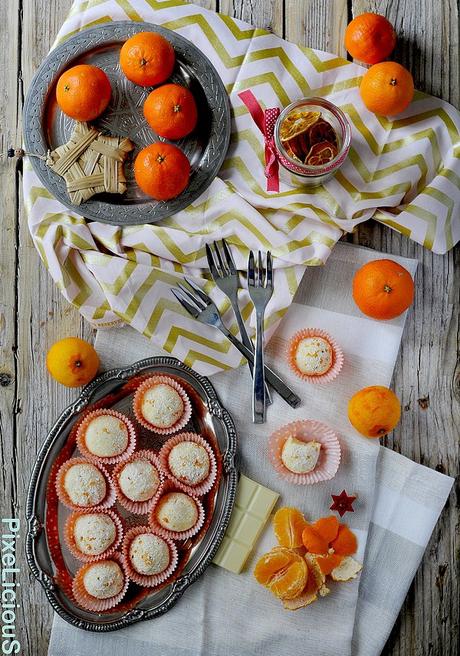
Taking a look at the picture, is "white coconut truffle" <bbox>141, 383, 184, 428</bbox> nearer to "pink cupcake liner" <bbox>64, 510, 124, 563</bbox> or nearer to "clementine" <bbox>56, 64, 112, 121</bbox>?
"pink cupcake liner" <bbox>64, 510, 124, 563</bbox>

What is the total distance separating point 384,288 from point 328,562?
26.5 inches

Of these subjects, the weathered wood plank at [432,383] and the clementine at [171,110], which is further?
the weathered wood plank at [432,383]

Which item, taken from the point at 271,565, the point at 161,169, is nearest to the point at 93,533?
the point at 271,565

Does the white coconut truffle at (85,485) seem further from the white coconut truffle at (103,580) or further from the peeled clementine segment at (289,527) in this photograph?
the peeled clementine segment at (289,527)

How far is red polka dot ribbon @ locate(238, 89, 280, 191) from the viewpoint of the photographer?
5.58 ft

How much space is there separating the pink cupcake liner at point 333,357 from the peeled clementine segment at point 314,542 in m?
0.36

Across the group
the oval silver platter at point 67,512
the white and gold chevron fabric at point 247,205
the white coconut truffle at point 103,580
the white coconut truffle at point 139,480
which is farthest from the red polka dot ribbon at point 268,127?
the white coconut truffle at point 103,580

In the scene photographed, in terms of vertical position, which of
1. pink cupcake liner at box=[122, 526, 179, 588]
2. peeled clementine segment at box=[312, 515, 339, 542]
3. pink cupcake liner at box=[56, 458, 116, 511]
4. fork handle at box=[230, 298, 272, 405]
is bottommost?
pink cupcake liner at box=[122, 526, 179, 588]

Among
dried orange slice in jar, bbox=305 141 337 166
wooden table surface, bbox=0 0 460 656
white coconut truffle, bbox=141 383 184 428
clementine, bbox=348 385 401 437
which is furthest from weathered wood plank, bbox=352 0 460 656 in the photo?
white coconut truffle, bbox=141 383 184 428

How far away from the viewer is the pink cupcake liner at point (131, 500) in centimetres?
168

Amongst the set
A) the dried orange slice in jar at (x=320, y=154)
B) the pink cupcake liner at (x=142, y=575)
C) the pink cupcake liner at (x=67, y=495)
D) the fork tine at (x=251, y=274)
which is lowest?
the pink cupcake liner at (x=142, y=575)

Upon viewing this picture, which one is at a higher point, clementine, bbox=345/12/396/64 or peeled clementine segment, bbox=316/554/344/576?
clementine, bbox=345/12/396/64

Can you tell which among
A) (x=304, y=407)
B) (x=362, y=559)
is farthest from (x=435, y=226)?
(x=362, y=559)

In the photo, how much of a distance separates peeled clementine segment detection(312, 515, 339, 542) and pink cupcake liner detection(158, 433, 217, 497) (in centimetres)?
28
